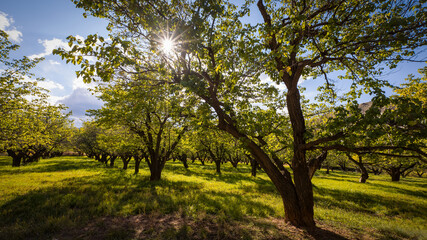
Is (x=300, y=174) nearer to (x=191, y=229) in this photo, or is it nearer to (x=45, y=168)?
(x=191, y=229)

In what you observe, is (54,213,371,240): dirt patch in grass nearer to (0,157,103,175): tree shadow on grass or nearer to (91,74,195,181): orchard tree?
(91,74,195,181): orchard tree

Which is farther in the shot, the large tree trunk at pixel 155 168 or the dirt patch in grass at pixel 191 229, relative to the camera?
the large tree trunk at pixel 155 168

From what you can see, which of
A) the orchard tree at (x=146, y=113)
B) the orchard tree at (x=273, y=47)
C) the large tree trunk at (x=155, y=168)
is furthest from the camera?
the large tree trunk at (x=155, y=168)

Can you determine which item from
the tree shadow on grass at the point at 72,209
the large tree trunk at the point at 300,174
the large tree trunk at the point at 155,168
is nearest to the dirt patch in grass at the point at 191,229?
the large tree trunk at the point at 300,174

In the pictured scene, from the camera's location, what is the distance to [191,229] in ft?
20.6

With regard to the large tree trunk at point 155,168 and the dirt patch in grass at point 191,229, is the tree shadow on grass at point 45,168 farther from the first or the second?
the dirt patch in grass at point 191,229

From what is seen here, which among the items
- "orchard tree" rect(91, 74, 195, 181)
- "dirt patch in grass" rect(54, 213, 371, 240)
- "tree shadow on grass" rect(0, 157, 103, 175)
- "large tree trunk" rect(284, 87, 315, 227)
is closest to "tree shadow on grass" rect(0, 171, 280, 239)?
"dirt patch in grass" rect(54, 213, 371, 240)

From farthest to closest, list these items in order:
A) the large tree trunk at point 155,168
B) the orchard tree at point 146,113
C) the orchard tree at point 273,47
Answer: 1. the large tree trunk at point 155,168
2. the orchard tree at point 146,113
3. the orchard tree at point 273,47

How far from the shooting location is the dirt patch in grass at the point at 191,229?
5.70 meters

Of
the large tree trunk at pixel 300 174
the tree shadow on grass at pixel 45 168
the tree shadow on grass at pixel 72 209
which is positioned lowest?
the tree shadow on grass at pixel 45 168

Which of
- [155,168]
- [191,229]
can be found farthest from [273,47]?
[155,168]

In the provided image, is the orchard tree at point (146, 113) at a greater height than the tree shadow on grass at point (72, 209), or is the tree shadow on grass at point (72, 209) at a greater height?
the orchard tree at point (146, 113)

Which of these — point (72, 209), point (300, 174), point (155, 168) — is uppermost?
point (300, 174)

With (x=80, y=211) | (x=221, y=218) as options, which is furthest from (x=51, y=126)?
(x=221, y=218)
